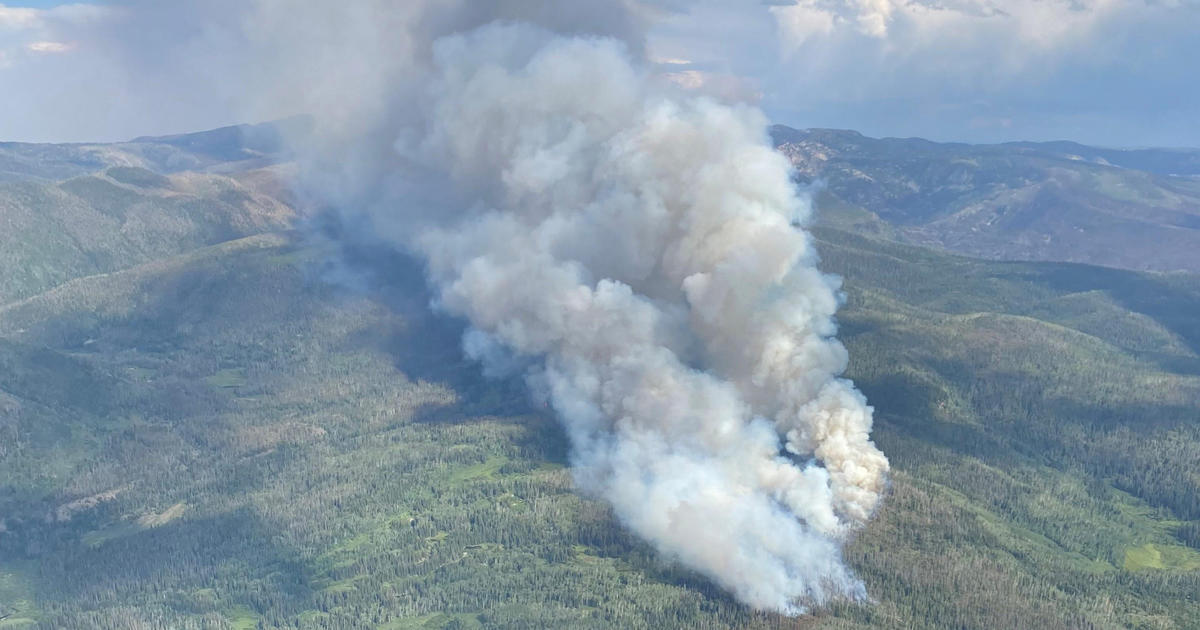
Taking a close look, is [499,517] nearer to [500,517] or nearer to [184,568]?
[500,517]

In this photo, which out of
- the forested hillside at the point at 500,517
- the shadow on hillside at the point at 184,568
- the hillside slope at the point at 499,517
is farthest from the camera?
the shadow on hillside at the point at 184,568

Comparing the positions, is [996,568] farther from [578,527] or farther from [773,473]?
[578,527]

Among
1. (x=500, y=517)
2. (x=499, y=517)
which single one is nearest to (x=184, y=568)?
(x=499, y=517)

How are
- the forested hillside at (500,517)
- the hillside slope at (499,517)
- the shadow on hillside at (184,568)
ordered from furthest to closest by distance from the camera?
the shadow on hillside at (184,568)
the hillside slope at (499,517)
the forested hillside at (500,517)

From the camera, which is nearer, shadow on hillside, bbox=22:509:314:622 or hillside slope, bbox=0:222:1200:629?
hillside slope, bbox=0:222:1200:629

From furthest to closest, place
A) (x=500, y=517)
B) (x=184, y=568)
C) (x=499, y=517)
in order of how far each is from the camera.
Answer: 1. (x=499, y=517)
2. (x=500, y=517)
3. (x=184, y=568)

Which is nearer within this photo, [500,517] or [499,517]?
[500,517]

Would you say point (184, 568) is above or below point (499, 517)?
below

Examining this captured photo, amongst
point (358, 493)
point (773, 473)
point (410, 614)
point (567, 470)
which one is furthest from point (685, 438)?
point (358, 493)

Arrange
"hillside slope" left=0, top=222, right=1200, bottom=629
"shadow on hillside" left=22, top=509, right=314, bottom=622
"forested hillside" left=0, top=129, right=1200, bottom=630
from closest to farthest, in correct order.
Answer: "forested hillside" left=0, top=129, right=1200, bottom=630 → "hillside slope" left=0, top=222, right=1200, bottom=629 → "shadow on hillside" left=22, top=509, right=314, bottom=622

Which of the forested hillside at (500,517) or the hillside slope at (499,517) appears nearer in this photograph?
the forested hillside at (500,517)

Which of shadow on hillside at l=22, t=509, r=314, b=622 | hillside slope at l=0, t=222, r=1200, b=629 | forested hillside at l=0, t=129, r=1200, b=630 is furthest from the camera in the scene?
shadow on hillside at l=22, t=509, r=314, b=622
